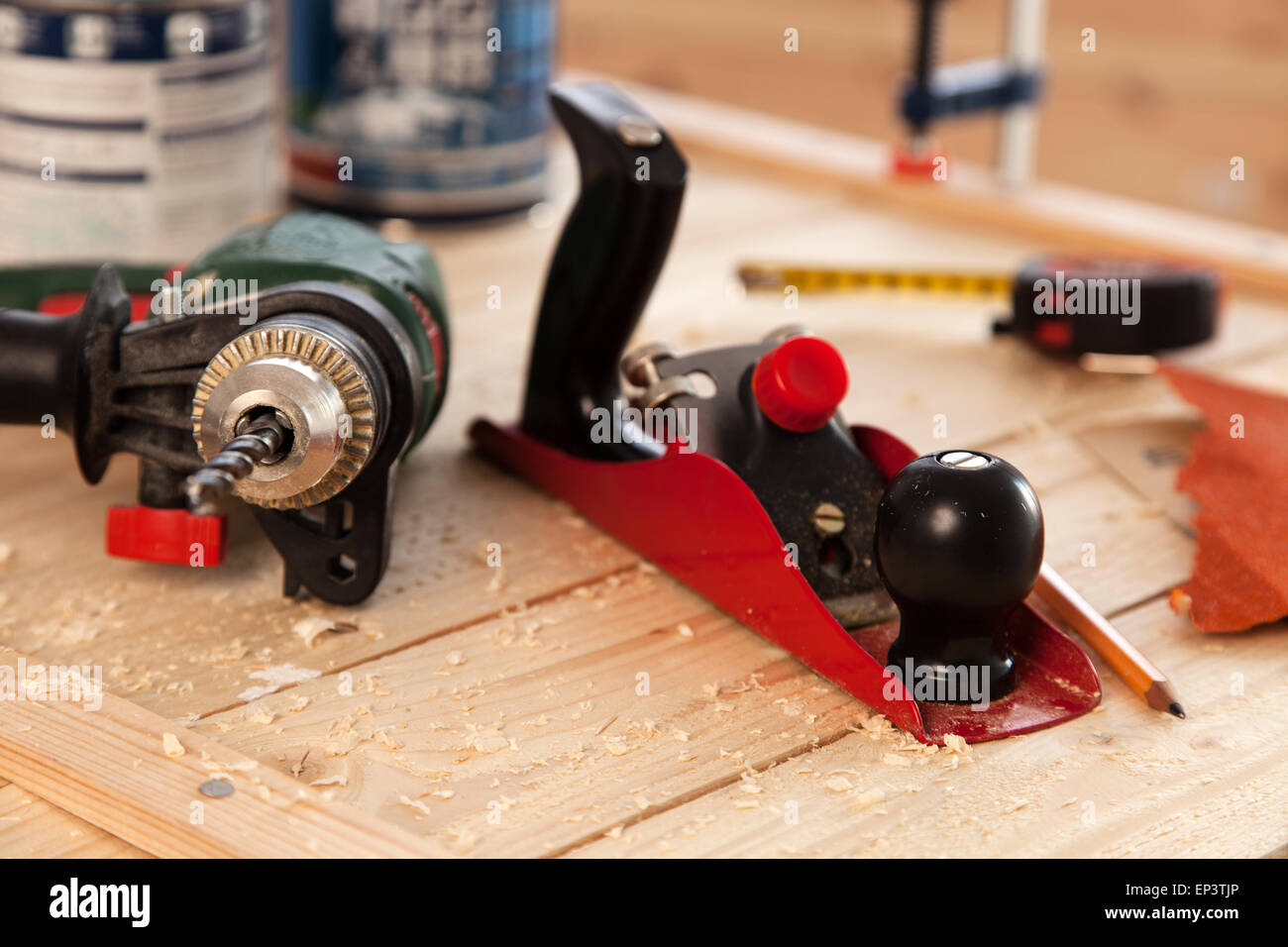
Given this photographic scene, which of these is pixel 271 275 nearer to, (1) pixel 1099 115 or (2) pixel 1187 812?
(2) pixel 1187 812

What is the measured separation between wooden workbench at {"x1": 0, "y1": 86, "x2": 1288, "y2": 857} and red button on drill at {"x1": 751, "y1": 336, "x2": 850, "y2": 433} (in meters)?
0.12

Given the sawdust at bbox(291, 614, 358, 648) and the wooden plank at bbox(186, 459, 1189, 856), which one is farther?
the sawdust at bbox(291, 614, 358, 648)

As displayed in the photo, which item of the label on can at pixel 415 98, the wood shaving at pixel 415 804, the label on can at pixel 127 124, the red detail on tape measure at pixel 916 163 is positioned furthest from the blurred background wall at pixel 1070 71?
the wood shaving at pixel 415 804

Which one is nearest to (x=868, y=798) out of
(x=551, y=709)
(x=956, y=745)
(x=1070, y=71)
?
(x=956, y=745)

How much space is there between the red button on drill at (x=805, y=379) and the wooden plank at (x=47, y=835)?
383 millimetres

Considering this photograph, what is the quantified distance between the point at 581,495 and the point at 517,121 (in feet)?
1.77

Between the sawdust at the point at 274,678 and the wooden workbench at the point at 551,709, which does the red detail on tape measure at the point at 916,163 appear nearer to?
the wooden workbench at the point at 551,709

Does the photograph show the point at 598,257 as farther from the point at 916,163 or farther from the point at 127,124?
the point at 916,163

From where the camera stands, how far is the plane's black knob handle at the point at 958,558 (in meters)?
0.71

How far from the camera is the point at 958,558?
706 millimetres

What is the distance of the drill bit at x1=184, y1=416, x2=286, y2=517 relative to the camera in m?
0.65

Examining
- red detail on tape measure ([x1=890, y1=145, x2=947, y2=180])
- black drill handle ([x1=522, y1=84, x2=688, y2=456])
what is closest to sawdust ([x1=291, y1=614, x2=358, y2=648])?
black drill handle ([x1=522, y1=84, x2=688, y2=456])

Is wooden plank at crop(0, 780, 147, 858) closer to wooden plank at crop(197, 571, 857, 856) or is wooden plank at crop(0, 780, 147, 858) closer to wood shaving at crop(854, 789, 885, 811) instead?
wooden plank at crop(197, 571, 857, 856)

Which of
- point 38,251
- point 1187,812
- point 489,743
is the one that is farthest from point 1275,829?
point 38,251
